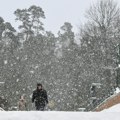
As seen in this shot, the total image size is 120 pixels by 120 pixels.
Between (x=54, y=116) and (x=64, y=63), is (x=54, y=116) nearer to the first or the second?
(x=54, y=116)

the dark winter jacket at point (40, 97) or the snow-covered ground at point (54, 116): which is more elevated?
the dark winter jacket at point (40, 97)

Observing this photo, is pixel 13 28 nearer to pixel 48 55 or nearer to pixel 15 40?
pixel 15 40

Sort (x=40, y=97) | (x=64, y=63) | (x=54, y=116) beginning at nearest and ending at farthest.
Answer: (x=54, y=116)
(x=40, y=97)
(x=64, y=63)

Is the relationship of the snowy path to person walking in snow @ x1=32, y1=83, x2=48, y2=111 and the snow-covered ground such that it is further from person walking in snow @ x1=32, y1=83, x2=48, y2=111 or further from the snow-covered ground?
person walking in snow @ x1=32, y1=83, x2=48, y2=111

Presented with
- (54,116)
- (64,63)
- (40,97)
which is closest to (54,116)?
(54,116)

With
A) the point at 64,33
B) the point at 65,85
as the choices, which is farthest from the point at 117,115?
the point at 64,33

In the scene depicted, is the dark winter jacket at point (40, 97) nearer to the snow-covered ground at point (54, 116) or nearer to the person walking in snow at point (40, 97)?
the person walking in snow at point (40, 97)

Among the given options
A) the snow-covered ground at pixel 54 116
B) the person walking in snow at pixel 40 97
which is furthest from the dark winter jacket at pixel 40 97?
the snow-covered ground at pixel 54 116

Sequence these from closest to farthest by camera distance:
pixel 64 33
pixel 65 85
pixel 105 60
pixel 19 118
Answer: pixel 19 118
pixel 105 60
pixel 65 85
pixel 64 33

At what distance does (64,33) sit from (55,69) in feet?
96.5

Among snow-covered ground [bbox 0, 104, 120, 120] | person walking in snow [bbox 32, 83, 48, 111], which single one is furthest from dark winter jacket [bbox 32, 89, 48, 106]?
snow-covered ground [bbox 0, 104, 120, 120]

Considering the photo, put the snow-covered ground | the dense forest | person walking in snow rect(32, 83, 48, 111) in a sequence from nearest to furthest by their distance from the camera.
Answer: the snow-covered ground → person walking in snow rect(32, 83, 48, 111) → the dense forest

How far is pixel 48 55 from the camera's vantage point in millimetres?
76250

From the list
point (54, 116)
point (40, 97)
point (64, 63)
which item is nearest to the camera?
point (54, 116)
